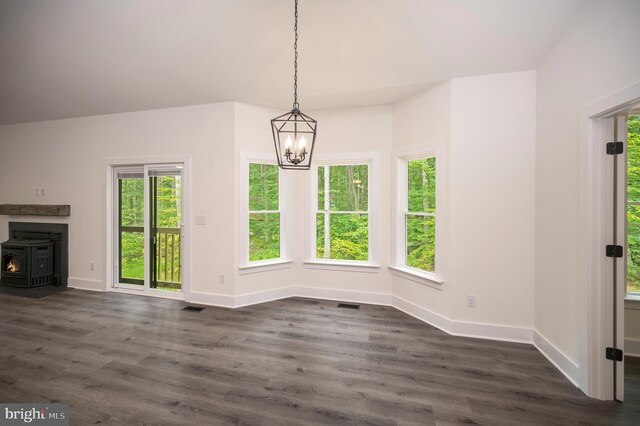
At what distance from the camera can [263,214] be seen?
179 inches

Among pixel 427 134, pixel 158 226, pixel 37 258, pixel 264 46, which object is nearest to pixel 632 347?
pixel 427 134

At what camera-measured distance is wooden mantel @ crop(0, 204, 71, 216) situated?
509 centimetres

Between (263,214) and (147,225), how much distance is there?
6.17 ft

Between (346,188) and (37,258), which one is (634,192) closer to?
(346,188)

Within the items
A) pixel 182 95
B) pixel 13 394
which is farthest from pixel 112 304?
pixel 182 95

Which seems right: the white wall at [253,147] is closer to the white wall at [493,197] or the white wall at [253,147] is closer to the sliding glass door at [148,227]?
the sliding glass door at [148,227]

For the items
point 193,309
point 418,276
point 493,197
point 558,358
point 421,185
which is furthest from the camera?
point 193,309

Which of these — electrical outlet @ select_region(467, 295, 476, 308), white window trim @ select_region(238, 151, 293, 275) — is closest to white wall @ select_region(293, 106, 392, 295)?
white window trim @ select_region(238, 151, 293, 275)

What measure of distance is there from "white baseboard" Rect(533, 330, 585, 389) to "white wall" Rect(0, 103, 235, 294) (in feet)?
11.8

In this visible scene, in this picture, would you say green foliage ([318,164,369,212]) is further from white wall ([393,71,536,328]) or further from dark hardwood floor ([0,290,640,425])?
dark hardwood floor ([0,290,640,425])

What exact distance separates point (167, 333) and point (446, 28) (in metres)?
4.20

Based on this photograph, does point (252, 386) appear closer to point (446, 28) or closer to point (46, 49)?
point (446, 28)

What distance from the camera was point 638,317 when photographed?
282cm

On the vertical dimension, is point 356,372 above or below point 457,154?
below
